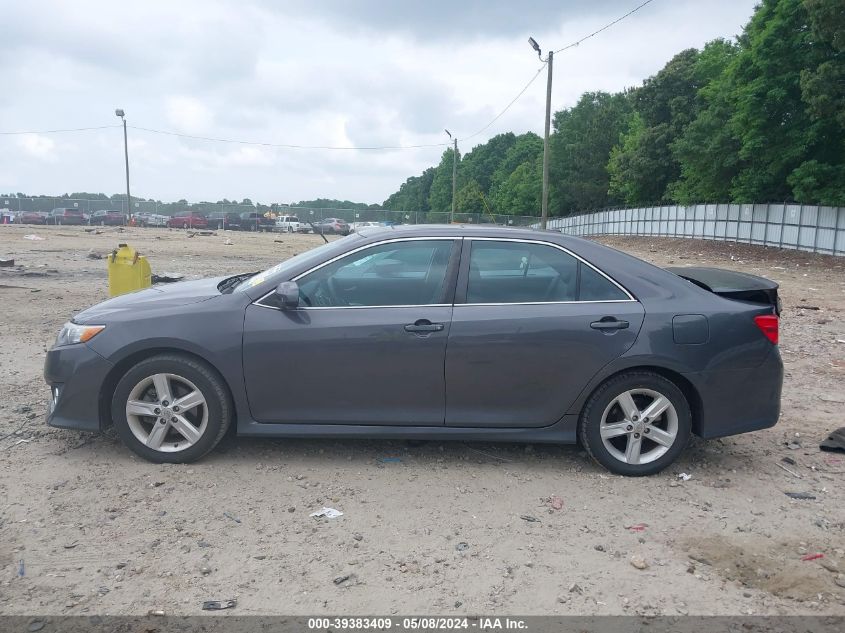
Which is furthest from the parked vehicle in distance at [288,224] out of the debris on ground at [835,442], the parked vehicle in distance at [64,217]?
the debris on ground at [835,442]

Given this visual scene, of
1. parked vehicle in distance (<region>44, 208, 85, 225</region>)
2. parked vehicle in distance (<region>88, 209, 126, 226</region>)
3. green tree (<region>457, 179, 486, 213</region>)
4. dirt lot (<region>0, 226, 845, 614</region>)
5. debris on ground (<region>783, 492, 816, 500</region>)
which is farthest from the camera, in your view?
green tree (<region>457, 179, 486, 213</region>)

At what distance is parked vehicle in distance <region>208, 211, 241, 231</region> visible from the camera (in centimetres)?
6250

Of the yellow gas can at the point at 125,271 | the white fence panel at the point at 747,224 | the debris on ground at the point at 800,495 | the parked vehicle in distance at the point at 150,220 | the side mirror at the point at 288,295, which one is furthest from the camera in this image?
the parked vehicle in distance at the point at 150,220

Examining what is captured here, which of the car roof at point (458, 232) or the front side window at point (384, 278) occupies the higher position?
the car roof at point (458, 232)

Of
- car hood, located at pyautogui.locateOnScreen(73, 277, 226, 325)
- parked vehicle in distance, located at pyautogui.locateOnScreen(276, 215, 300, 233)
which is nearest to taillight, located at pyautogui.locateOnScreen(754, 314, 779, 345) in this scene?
car hood, located at pyautogui.locateOnScreen(73, 277, 226, 325)

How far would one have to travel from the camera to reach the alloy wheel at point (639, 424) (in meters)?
4.80

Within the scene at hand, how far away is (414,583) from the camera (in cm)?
351

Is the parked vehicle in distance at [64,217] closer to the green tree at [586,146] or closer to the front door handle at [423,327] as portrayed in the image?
the green tree at [586,146]

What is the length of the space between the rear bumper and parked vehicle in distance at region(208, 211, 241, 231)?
60.5 metres

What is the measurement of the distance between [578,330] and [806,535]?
171cm

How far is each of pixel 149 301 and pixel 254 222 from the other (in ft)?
195

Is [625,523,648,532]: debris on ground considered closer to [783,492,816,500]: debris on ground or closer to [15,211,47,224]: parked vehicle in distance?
[783,492,816,500]: debris on ground

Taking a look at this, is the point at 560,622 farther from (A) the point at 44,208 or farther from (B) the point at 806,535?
(A) the point at 44,208

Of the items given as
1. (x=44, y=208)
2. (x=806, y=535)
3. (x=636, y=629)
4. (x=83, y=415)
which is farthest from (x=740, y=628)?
(x=44, y=208)
